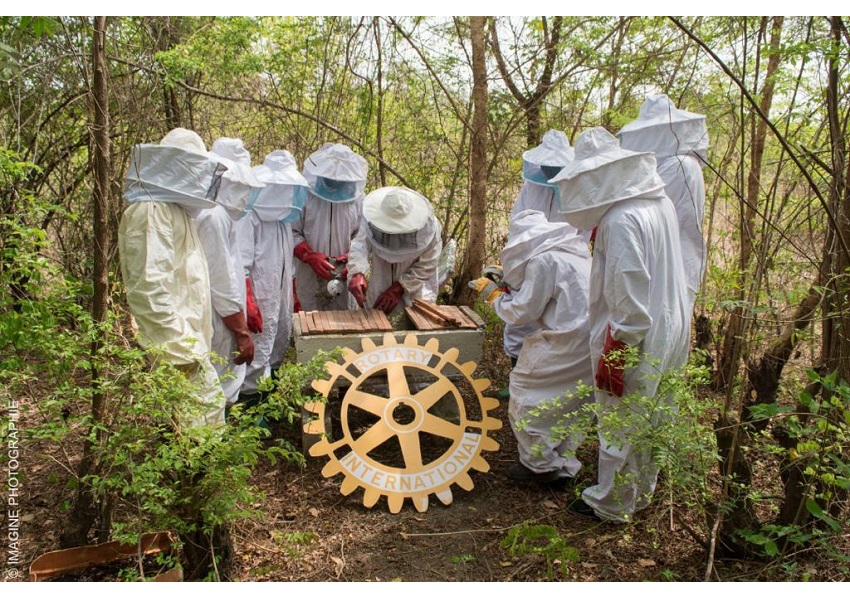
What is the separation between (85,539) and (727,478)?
2530 millimetres

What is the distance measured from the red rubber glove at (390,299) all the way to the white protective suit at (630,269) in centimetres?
175

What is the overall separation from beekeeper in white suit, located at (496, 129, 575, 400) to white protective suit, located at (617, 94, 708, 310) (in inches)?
33.4

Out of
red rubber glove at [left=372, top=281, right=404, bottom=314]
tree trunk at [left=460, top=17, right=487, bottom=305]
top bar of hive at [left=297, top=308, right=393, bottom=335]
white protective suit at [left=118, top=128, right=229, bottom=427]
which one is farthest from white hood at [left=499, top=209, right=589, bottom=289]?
tree trunk at [left=460, top=17, right=487, bottom=305]

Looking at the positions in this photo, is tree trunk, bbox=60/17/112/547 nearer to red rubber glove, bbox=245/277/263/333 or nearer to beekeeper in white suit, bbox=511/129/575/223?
red rubber glove, bbox=245/277/263/333

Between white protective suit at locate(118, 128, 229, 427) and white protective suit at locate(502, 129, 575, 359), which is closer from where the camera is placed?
white protective suit at locate(118, 128, 229, 427)

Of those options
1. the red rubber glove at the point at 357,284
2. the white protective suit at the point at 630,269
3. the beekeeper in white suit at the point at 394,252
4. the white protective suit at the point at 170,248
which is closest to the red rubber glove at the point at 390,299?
the beekeeper in white suit at the point at 394,252

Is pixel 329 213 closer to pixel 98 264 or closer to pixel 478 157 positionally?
pixel 478 157

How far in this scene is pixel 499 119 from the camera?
20.7 feet

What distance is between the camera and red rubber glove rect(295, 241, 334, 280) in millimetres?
5105

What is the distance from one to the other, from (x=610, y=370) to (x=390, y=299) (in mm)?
1960

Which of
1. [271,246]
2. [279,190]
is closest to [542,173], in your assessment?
[279,190]

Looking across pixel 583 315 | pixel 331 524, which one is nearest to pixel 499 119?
pixel 583 315

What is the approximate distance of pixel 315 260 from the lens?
514 centimetres

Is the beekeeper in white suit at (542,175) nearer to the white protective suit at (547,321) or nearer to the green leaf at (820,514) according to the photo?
the white protective suit at (547,321)
